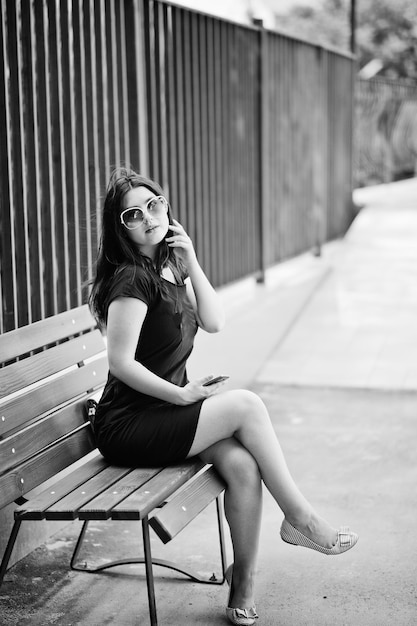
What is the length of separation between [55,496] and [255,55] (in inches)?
221

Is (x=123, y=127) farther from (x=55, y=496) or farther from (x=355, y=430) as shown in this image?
(x=55, y=496)

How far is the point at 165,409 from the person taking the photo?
369cm

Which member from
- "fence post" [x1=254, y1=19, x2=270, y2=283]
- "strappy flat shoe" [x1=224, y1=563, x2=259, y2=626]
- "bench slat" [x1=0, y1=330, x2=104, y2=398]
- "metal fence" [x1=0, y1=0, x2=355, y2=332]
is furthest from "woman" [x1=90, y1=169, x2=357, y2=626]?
"fence post" [x1=254, y1=19, x2=270, y2=283]

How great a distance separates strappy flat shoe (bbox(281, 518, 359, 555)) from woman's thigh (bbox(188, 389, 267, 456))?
40cm

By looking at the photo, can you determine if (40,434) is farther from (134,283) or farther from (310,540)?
(310,540)

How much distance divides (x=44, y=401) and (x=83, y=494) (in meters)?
0.52

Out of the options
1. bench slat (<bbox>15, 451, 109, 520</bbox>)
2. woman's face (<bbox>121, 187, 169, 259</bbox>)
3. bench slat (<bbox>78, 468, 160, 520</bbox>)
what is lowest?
bench slat (<bbox>15, 451, 109, 520</bbox>)

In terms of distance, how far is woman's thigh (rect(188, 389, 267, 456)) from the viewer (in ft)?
11.9

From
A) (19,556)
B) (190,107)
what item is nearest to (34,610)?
(19,556)

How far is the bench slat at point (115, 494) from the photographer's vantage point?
10.7 ft

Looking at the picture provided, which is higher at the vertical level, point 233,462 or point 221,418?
point 221,418

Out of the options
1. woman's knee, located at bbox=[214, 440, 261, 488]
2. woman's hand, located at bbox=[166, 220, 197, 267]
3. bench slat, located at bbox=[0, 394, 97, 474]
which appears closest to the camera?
bench slat, located at bbox=[0, 394, 97, 474]

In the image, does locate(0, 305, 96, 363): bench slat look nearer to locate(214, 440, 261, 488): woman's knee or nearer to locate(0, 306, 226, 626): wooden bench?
locate(0, 306, 226, 626): wooden bench

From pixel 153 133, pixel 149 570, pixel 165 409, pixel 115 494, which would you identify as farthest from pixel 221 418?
pixel 153 133
